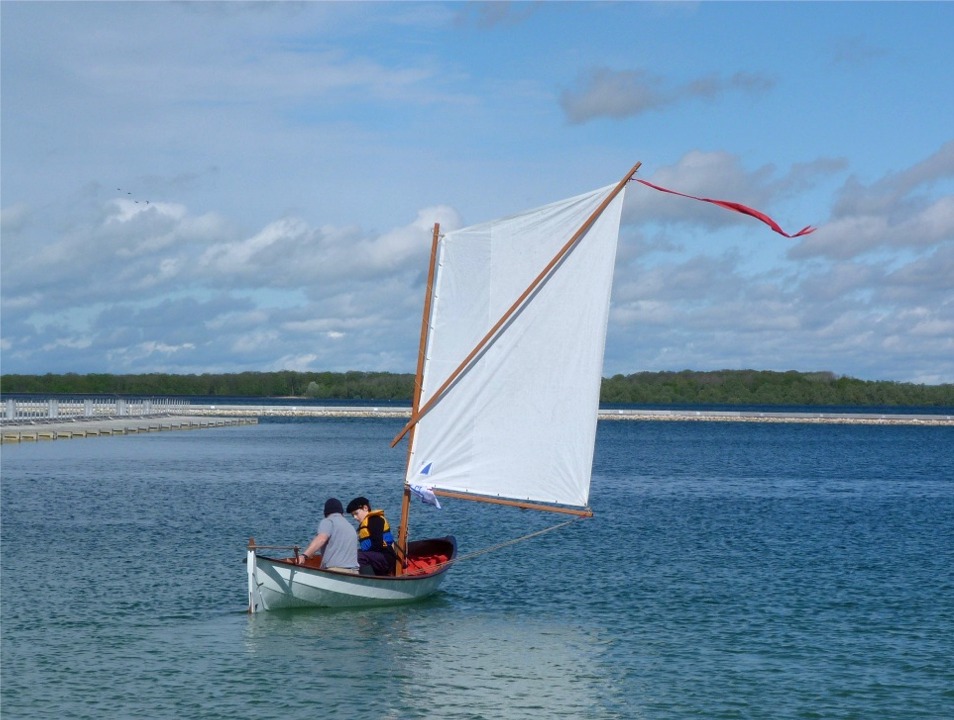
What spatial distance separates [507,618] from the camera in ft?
87.4

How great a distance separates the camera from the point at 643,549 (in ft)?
129

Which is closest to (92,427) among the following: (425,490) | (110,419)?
(110,419)

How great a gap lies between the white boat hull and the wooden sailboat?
0.10 feet

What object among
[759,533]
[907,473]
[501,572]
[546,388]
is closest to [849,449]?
[907,473]

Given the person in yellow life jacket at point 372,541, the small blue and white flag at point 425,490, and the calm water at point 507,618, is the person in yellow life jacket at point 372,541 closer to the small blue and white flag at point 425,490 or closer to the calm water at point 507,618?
the calm water at point 507,618

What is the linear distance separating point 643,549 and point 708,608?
36.5ft

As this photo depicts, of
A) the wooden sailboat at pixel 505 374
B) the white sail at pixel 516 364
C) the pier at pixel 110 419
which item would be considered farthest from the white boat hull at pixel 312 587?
the pier at pixel 110 419

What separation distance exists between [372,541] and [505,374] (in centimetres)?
489

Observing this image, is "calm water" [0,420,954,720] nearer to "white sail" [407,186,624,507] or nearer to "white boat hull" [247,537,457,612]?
"white boat hull" [247,537,457,612]

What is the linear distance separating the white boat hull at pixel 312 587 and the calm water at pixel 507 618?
0.40 meters

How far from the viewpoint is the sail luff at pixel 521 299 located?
941 inches

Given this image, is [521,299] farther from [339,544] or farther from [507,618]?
[507,618]

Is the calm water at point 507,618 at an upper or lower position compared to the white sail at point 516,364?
lower

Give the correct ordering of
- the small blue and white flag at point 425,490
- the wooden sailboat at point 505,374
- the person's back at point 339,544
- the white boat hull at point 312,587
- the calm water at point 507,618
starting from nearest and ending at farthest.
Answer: the calm water at point 507,618 → the wooden sailboat at point 505,374 → the white boat hull at point 312,587 → the person's back at point 339,544 → the small blue and white flag at point 425,490
